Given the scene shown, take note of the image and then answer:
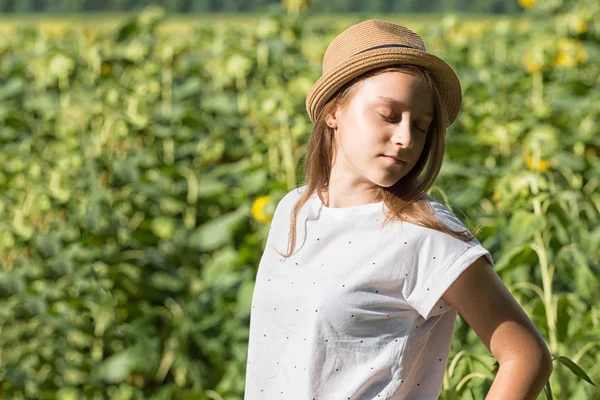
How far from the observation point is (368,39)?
149cm

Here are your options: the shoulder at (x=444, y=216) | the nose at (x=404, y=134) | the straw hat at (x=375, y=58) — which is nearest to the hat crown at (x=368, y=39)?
the straw hat at (x=375, y=58)

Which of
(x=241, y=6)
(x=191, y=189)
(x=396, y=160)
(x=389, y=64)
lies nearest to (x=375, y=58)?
(x=389, y=64)

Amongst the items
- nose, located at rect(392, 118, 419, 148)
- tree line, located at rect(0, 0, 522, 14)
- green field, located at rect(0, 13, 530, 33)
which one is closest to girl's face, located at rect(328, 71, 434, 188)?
nose, located at rect(392, 118, 419, 148)

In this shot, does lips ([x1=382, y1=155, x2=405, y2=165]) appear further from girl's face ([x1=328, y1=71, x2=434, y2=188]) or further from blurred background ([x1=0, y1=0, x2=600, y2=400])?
blurred background ([x1=0, y1=0, x2=600, y2=400])

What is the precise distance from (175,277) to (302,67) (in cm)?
111

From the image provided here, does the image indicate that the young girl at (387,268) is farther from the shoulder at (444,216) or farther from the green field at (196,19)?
the green field at (196,19)

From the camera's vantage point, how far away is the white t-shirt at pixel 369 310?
4.57 ft

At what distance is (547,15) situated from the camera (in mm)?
4887

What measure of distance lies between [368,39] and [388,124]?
133 millimetres

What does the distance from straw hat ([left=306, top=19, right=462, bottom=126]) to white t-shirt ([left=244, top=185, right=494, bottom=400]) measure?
168 millimetres

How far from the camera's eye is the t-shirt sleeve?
1.36m

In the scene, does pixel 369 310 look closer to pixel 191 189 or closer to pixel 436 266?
pixel 436 266

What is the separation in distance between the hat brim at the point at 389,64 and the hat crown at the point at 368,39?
0.07 feet

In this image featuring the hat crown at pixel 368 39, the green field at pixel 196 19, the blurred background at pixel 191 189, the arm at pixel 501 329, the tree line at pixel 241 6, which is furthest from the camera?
the tree line at pixel 241 6
